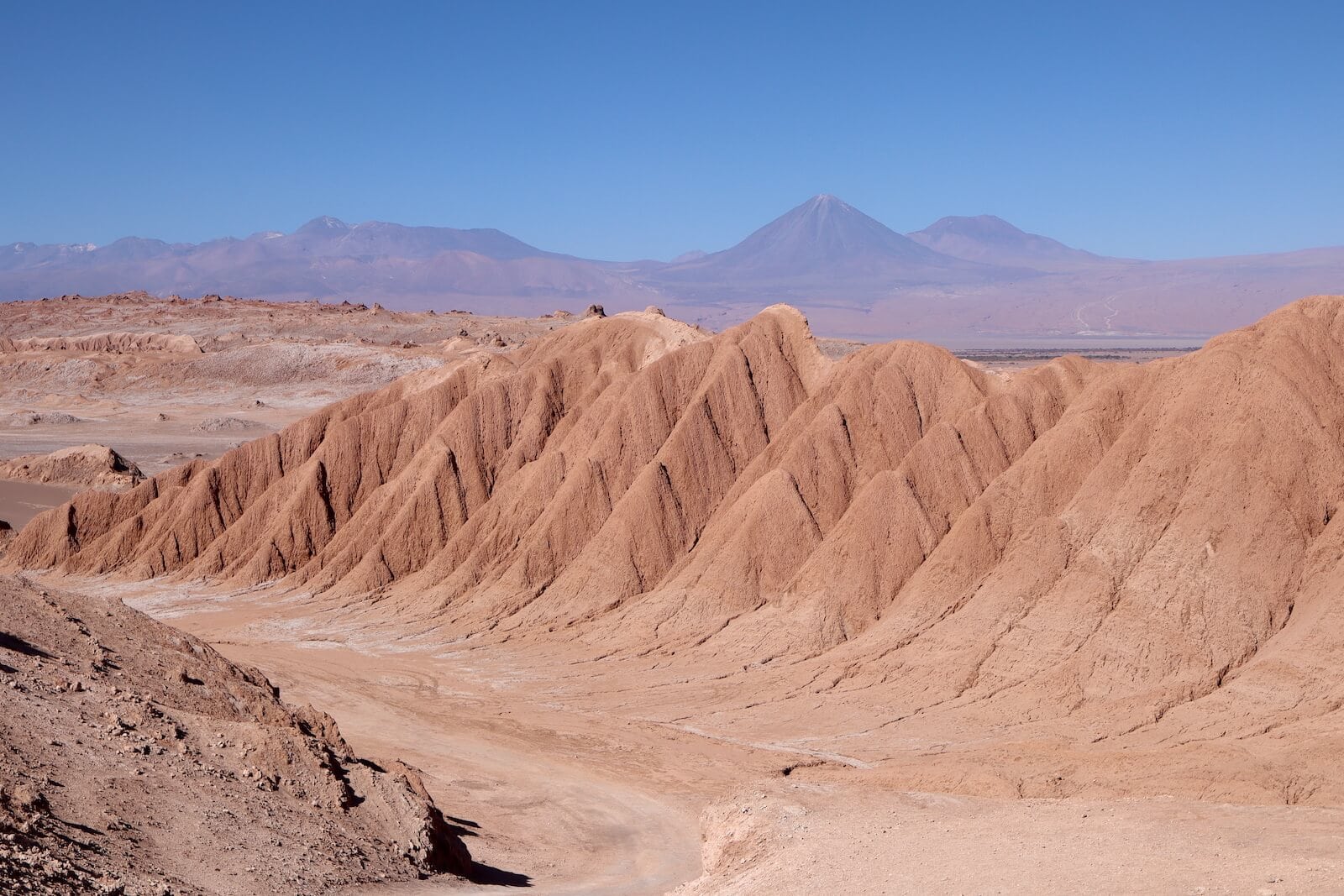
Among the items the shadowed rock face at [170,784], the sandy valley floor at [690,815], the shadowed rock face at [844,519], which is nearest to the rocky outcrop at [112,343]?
the shadowed rock face at [844,519]

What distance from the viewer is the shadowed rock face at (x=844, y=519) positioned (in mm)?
25188

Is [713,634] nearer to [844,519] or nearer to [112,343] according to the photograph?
[844,519]

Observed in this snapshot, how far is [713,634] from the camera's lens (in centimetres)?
3030

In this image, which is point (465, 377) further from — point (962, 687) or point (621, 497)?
point (962, 687)

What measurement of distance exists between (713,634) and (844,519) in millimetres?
4640

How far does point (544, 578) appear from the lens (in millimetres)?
34344

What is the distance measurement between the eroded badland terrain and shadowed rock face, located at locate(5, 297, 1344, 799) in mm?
104

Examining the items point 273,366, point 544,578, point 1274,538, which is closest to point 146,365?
point 273,366

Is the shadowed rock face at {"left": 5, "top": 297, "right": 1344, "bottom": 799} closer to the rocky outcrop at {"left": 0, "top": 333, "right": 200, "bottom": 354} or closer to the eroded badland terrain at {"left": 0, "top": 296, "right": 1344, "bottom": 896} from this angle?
the eroded badland terrain at {"left": 0, "top": 296, "right": 1344, "bottom": 896}

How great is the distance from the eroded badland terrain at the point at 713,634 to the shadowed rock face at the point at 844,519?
0.34 feet

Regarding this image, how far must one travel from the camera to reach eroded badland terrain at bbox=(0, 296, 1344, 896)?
50.9 ft

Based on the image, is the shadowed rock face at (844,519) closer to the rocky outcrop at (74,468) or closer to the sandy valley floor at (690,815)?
the sandy valley floor at (690,815)

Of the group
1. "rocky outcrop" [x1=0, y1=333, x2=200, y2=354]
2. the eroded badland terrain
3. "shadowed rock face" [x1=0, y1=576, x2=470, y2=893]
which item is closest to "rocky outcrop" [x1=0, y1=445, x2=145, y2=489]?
the eroded badland terrain

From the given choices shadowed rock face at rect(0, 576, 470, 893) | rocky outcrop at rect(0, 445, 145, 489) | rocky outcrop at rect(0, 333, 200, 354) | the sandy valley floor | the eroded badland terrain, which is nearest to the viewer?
shadowed rock face at rect(0, 576, 470, 893)
